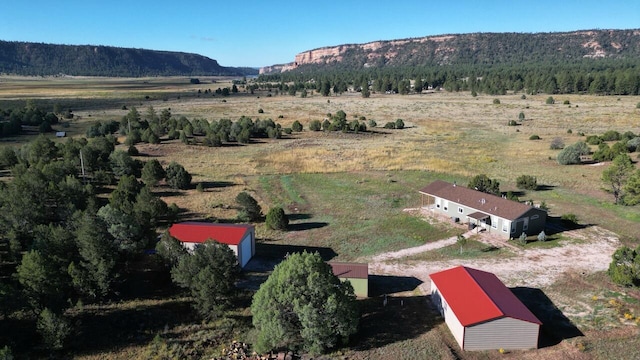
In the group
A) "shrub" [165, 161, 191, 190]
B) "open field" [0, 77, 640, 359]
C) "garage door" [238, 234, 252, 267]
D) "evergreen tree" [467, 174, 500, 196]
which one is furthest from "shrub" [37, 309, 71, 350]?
"evergreen tree" [467, 174, 500, 196]

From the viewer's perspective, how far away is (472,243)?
34.8 metres

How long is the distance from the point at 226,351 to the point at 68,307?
10.2 metres

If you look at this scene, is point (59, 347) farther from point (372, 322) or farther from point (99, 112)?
point (99, 112)

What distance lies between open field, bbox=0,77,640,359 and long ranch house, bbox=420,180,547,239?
7.78 ft

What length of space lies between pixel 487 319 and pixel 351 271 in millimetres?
8642

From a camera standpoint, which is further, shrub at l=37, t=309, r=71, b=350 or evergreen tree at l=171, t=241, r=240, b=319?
evergreen tree at l=171, t=241, r=240, b=319

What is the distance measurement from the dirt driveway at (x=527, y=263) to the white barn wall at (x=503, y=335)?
6.18m

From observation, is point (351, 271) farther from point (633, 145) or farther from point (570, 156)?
point (633, 145)

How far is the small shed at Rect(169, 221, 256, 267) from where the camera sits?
3012cm

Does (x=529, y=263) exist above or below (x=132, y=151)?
below

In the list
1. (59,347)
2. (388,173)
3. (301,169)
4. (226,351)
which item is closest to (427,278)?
(226,351)

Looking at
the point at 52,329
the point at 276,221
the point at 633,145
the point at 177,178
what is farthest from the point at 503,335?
the point at 633,145

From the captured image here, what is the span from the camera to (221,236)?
1214 inches

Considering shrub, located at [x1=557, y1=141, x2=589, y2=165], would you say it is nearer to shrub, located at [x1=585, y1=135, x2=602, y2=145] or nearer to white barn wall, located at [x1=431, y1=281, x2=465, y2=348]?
shrub, located at [x1=585, y1=135, x2=602, y2=145]
